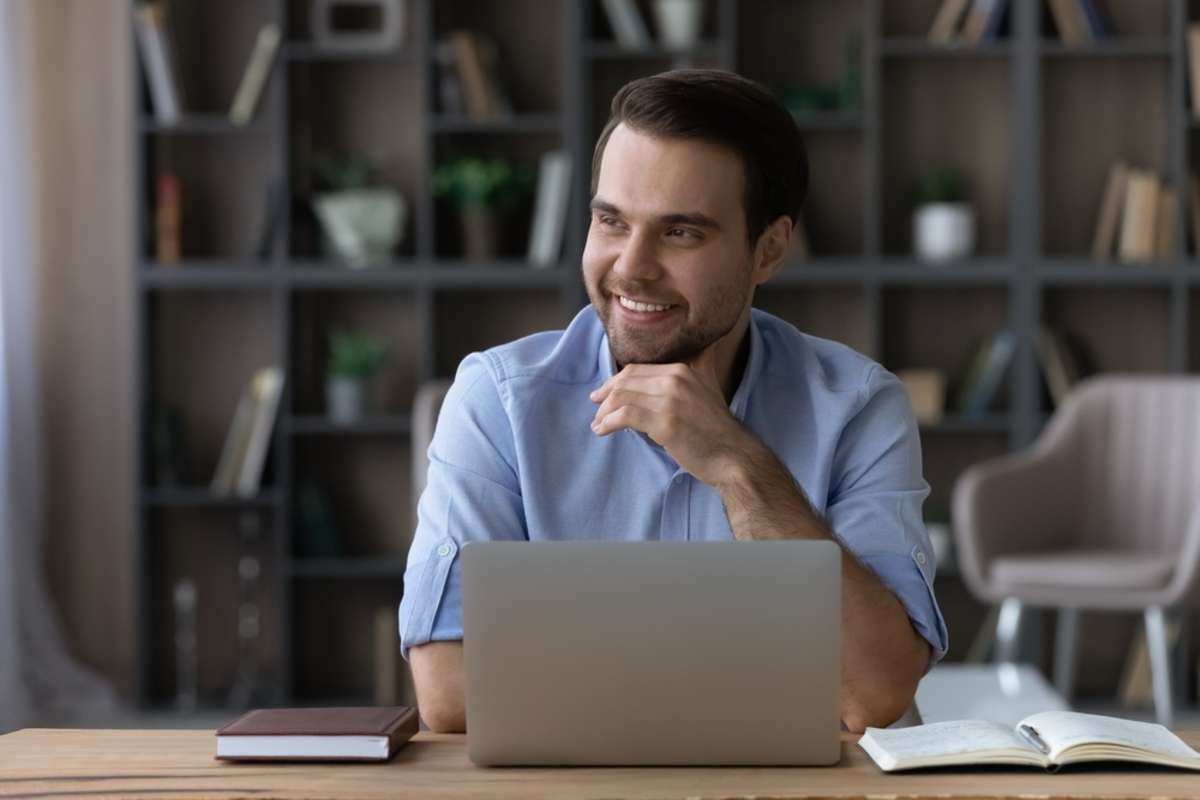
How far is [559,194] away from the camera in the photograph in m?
4.65

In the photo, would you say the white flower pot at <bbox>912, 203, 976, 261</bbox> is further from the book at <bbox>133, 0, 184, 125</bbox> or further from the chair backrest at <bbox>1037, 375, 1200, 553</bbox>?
the book at <bbox>133, 0, 184, 125</bbox>

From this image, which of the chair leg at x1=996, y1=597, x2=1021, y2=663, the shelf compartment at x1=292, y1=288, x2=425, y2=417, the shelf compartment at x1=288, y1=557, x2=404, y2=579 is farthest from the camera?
the shelf compartment at x1=292, y1=288, x2=425, y2=417

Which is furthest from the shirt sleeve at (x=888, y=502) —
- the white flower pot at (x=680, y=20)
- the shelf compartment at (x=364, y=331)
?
the shelf compartment at (x=364, y=331)

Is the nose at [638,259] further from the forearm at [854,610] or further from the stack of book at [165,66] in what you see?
the stack of book at [165,66]

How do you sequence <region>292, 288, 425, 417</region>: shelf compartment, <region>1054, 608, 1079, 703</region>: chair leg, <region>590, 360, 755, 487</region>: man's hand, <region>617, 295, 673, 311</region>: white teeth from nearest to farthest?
<region>590, 360, 755, 487</region>: man's hand → <region>617, 295, 673, 311</region>: white teeth → <region>1054, 608, 1079, 703</region>: chair leg → <region>292, 288, 425, 417</region>: shelf compartment

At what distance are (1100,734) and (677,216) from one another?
744mm

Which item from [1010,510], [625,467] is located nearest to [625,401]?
[625,467]

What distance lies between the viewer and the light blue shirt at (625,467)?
5.78 feet

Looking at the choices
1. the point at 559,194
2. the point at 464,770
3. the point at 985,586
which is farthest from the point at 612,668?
the point at 559,194

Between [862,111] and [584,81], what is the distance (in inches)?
31.8

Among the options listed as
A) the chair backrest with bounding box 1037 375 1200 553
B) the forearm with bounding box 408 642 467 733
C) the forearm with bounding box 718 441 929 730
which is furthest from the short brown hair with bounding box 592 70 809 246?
the chair backrest with bounding box 1037 375 1200 553

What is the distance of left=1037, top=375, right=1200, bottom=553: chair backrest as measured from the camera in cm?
429

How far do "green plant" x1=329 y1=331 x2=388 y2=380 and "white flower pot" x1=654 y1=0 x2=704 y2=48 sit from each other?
4.05 ft

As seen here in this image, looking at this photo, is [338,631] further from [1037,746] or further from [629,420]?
[1037,746]
